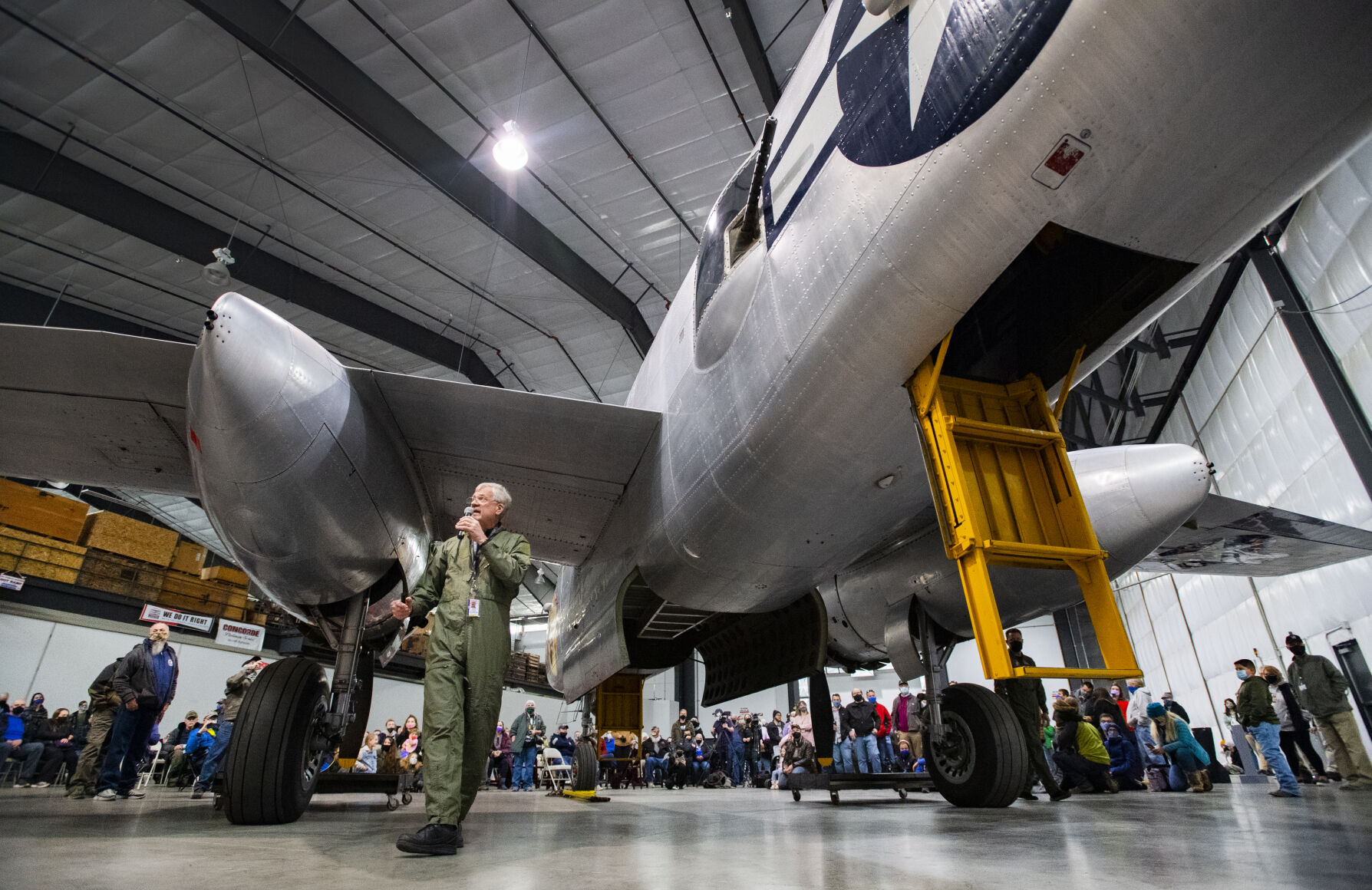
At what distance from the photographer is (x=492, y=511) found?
10.7 feet

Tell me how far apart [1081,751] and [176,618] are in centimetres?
1951

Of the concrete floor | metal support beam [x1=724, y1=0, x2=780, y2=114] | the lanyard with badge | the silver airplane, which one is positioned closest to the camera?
the concrete floor

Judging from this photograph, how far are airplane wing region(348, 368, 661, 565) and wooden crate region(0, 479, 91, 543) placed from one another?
13637mm

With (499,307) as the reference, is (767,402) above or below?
below

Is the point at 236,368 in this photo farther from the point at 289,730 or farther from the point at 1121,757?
the point at 1121,757

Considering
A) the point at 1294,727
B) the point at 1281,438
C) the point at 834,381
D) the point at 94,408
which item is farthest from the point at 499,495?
the point at 1281,438

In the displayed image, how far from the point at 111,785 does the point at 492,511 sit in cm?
752

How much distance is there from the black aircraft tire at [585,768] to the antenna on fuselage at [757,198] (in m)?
5.89

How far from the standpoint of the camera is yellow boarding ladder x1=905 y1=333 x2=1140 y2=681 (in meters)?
2.40

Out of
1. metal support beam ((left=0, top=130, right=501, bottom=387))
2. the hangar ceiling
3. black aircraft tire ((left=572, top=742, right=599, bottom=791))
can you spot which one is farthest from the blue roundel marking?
metal support beam ((left=0, top=130, right=501, bottom=387))

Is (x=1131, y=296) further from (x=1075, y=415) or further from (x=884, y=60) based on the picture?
(x=1075, y=415)

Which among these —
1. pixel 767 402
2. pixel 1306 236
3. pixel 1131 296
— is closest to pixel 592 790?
pixel 767 402

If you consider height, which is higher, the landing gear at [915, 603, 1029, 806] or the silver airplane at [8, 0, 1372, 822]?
the silver airplane at [8, 0, 1372, 822]

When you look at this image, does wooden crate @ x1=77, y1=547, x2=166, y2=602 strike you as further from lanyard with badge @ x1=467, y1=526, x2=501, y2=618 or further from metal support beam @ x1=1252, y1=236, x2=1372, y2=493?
metal support beam @ x1=1252, y1=236, x2=1372, y2=493
